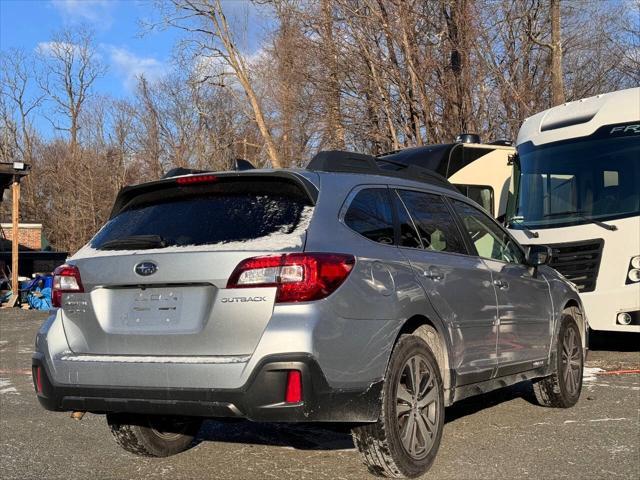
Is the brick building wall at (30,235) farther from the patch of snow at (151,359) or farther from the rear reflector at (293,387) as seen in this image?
the rear reflector at (293,387)

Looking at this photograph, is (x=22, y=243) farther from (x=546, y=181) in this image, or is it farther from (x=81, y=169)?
(x=546, y=181)

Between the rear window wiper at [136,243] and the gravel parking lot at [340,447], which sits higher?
the rear window wiper at [136,243]

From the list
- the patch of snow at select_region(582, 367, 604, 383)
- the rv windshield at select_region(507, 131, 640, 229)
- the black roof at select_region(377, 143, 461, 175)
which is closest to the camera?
the patch of snow at select_region(582, 367, 604, 383)

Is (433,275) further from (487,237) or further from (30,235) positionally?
(30,235)

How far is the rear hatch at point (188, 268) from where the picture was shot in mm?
3684

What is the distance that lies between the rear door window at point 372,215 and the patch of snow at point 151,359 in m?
1.01

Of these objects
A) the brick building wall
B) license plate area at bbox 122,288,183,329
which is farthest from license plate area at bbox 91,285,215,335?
the brick building wall

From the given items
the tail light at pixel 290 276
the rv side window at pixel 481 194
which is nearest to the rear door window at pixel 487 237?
the tail light at pixel 290 276

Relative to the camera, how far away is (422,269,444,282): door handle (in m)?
4.48

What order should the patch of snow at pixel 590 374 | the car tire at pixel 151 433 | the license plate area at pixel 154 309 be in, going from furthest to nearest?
the patch of snow at pixel 590 374
the car tire at pixel 151 433
the license plate area at pixel 154 309

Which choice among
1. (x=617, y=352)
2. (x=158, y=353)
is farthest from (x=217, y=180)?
(x=617, y=352)

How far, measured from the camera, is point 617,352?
9812 mm

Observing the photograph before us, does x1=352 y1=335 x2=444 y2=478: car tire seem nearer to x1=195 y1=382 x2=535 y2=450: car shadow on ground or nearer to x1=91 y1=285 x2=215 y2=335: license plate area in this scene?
x1=195 y1=382 x2=535 y2=450: car shadow on ground

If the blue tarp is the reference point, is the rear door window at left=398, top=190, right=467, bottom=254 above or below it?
above
